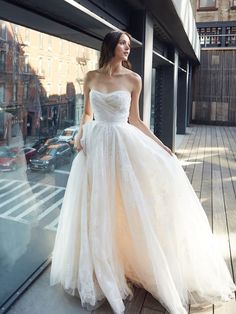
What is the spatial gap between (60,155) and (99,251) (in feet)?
3.65

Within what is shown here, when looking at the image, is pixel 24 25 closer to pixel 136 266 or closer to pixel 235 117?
pixel 136 266

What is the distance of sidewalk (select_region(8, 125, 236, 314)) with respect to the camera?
1996 millimetres

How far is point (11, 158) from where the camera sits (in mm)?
2084

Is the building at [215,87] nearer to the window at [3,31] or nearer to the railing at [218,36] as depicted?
the railing at [218,36]

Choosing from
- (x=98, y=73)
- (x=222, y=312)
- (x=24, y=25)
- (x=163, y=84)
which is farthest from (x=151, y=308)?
(x=163, y=84)

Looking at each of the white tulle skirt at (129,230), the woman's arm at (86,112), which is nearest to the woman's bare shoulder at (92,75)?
the woman's arm at (86,112)

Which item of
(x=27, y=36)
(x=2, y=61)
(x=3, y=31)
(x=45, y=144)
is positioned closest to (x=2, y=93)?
(x=2, y=61)

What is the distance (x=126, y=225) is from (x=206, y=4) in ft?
52.8

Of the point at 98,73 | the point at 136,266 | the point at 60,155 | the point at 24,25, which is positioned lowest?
the point at 136,266

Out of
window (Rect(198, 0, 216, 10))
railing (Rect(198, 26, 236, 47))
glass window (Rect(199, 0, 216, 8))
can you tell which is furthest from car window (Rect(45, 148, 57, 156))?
glass window (Rect(199, 0, 216, 8))

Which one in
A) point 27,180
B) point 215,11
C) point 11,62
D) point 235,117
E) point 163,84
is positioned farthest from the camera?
point 215,11

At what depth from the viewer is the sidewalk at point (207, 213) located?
200 cm

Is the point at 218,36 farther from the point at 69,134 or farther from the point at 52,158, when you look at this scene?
the point at 52,158

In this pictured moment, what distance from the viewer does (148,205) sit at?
2041 mm
